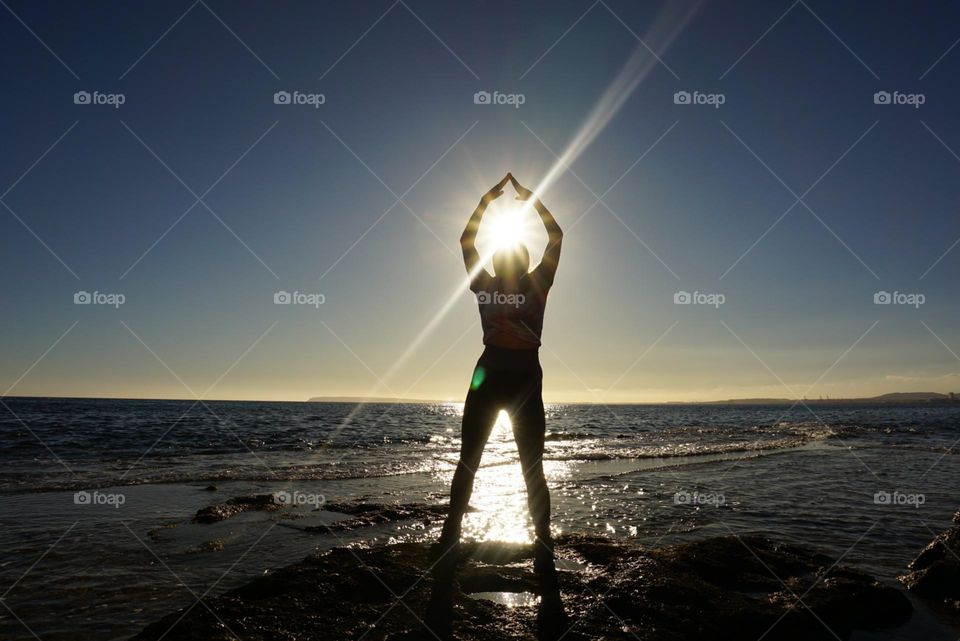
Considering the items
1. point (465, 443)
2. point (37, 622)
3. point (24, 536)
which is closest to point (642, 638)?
point (465, 443)

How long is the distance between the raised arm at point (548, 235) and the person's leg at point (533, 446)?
3.14ft

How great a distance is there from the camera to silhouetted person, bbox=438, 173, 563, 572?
4.58 meters

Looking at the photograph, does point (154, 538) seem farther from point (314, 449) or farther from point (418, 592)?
point (314, 449)

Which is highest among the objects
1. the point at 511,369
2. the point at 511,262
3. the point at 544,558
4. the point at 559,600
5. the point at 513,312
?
the point at 511,262

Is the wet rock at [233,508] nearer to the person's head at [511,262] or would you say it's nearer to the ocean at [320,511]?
the ocean at [320,511]

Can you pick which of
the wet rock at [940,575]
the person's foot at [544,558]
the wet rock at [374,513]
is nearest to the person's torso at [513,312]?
the person's foot at [544,558]

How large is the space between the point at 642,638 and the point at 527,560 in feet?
5.46

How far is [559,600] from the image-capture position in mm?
3807

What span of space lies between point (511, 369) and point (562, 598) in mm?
1868

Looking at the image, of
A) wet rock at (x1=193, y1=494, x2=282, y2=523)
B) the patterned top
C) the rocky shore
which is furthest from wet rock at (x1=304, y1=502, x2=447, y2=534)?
the patterned top

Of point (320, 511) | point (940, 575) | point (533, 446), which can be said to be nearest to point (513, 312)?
point (533, 446)

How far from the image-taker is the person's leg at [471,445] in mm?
4531

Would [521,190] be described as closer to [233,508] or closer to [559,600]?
[559,600]

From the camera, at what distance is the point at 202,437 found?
1008 inches
